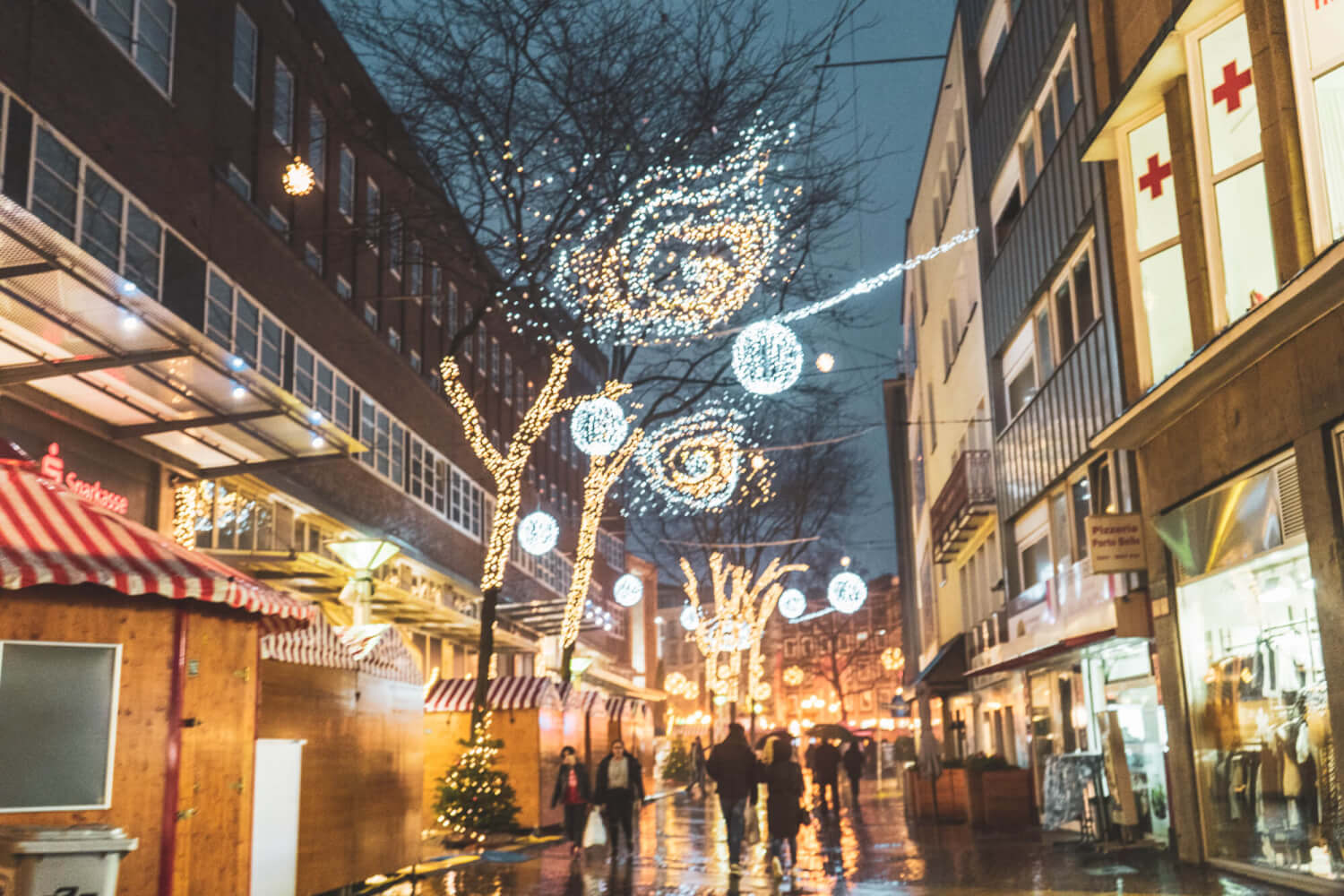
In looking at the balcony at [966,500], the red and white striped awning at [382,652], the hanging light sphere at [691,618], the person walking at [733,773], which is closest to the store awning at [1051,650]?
the balcony at [966,500]

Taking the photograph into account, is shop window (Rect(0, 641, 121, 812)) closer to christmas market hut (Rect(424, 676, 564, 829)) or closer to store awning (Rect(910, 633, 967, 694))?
christmas market hut (Rect(424, 676, 564, 829))

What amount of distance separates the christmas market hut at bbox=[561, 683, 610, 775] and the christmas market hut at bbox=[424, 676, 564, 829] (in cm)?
146

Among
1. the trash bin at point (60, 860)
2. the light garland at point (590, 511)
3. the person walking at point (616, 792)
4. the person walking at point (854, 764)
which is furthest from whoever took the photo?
the person walking at point (854, 764)

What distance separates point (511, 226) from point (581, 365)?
39.4m

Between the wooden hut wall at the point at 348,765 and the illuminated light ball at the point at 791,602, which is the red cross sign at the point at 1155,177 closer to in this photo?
the wooden hut wall at the point at 348,765

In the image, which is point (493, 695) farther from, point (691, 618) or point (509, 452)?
point (691, 618)

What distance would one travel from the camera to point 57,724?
359 inches

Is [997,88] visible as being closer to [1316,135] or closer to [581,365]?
[1316,135]

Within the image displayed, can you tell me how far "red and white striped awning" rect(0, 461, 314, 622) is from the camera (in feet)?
28.8

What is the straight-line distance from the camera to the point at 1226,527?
516 inches

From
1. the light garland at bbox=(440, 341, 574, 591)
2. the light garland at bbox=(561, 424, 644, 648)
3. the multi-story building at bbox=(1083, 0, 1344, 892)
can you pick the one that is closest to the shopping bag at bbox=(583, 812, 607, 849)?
the light garland at bbox=(440, 341, 574, 591)

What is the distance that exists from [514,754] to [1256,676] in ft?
46.8

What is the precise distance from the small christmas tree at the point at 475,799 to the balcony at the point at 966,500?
11.1 m

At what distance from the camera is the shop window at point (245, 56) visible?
23.0 m
